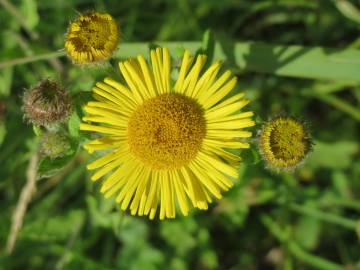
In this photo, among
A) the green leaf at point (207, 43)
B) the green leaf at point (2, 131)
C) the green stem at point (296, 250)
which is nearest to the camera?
the green leaf at point (207, 43)

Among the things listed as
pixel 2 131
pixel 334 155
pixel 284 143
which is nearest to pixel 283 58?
pixel 284 143

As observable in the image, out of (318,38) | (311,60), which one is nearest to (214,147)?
(311,60)

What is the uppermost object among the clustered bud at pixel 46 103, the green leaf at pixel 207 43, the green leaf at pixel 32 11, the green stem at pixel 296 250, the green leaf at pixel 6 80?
the green leaf at pixel 32 11

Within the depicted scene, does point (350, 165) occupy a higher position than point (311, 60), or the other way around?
point (311, 60)

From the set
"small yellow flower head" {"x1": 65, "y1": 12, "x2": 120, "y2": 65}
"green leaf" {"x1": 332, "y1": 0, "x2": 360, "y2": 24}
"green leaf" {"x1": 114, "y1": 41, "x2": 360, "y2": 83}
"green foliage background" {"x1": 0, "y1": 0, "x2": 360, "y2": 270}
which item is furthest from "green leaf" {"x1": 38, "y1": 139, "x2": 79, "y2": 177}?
"green leaf" {"x1": 332, "y1": 0, "x2": 360, "y2": 24}

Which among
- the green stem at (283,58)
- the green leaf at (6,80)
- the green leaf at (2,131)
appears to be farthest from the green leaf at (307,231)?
the green leaf at (6,80)

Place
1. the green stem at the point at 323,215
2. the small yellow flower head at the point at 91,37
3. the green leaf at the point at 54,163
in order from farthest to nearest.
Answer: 1. the green stem at the point at 323,215
2. the green leaf at the point at 54,163
3. the small yellow flower head at the point at 91,37

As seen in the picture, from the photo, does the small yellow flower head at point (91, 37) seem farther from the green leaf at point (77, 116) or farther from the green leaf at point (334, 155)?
the green leaf at point (334, 155)

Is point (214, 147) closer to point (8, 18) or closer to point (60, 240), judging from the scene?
point (60, 240)
